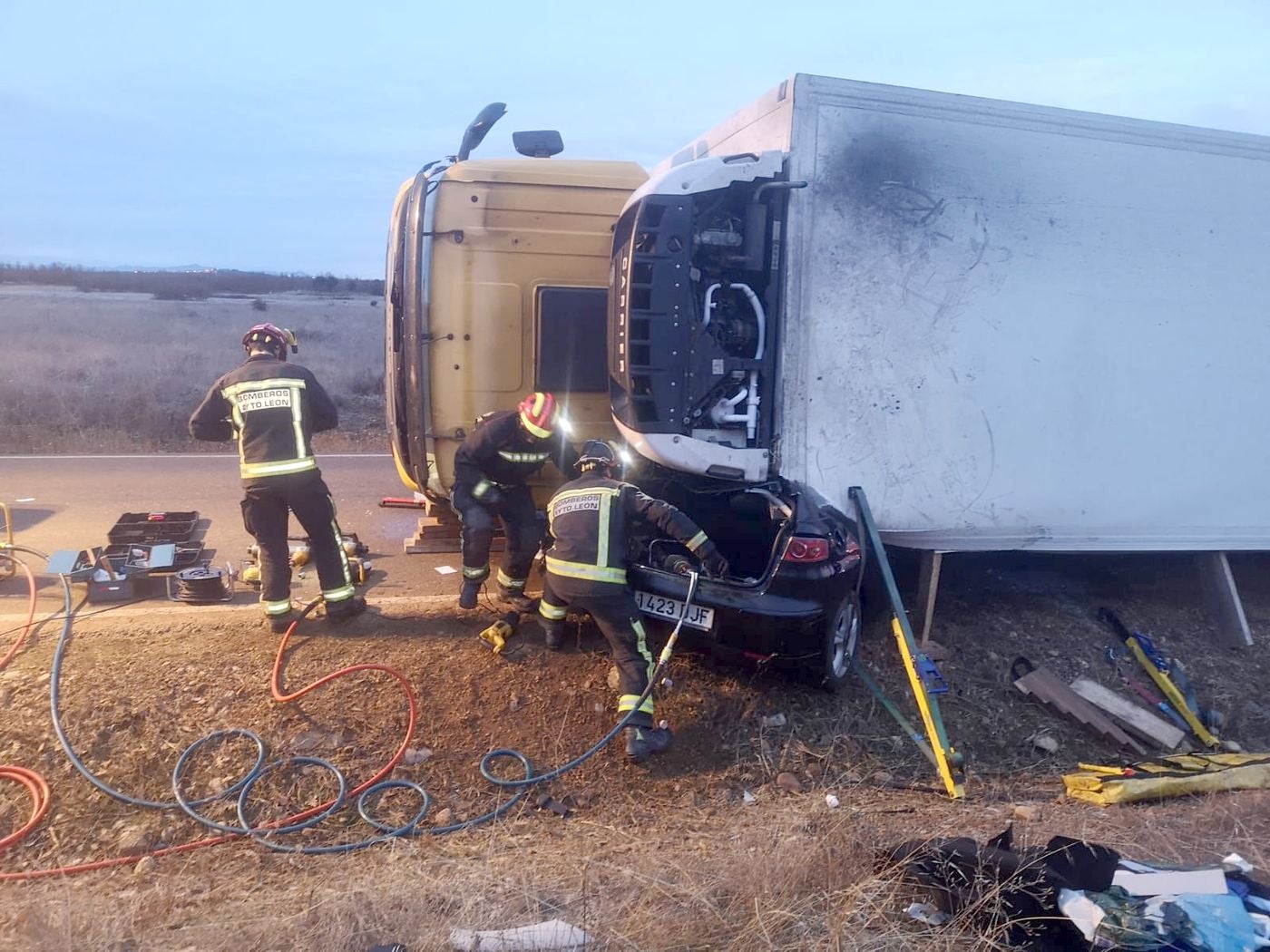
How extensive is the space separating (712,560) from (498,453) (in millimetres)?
1632

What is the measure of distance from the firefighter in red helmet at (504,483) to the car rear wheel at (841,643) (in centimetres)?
188

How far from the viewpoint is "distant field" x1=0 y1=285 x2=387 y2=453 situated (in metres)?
12.3

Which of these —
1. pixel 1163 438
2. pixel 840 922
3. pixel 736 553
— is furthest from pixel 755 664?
pixel 1163 438

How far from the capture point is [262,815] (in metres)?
4.03

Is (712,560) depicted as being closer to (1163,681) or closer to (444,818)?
(444,818)

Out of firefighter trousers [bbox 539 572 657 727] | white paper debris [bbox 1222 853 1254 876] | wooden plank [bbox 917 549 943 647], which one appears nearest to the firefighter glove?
firefighter trousers [bbox 539 572 657 727]

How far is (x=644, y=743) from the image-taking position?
451 cm

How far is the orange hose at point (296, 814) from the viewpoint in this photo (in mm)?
3629

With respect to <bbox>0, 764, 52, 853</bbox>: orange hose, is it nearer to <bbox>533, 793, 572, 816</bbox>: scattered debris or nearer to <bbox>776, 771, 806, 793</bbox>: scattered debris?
<bbox>533, 793, 572, 816</bbox>: scattered debris

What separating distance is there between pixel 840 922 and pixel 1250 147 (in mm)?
5292

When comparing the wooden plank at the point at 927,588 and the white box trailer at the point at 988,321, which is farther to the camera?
the wooden plank at the point at 927,588

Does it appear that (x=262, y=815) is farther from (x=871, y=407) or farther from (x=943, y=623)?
(x=943, y=623)

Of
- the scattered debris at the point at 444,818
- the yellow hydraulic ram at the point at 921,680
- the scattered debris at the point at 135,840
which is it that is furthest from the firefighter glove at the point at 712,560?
the scattered debris at the point at 135,840

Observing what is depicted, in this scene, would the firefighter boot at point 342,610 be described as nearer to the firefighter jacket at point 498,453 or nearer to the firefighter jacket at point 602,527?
the firefighter jacket at point 498,453
